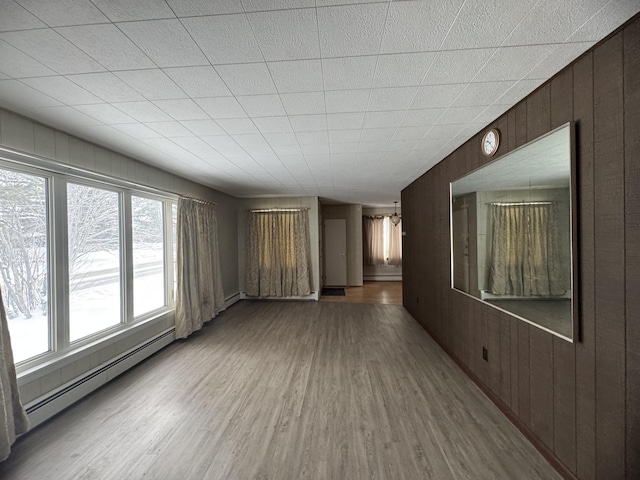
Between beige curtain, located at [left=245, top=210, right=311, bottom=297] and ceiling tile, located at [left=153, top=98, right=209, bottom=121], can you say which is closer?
ceiling tile, located at [left=153, top=98, right=209, bottom=121]

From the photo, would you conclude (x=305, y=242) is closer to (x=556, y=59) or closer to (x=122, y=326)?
(x=122, y=326)

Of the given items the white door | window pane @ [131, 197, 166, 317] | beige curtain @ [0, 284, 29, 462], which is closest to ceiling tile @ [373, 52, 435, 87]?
beige curtain @ [0, 284, 29, 462]

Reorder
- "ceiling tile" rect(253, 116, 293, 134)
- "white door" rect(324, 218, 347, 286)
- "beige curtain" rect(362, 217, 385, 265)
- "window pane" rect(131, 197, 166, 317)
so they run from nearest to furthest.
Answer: "ceiling tile" rect(253, 116, 293, 134)
"window pane" rect(131, 197, 166, 317)
"white door" rect(324, 218, 347, 286)
"beige curtain" rect(362, 217, 385, 265)

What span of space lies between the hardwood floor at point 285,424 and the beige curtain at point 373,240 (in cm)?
549

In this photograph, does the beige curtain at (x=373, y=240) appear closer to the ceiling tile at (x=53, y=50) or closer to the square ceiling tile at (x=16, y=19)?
the ceiling tile at (x=53, y=50)

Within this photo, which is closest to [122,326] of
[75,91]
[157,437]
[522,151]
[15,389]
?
[15,389]

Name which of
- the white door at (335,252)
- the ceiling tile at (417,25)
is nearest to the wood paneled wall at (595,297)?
the ceiling tile at (417,25)

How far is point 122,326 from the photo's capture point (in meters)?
3.03

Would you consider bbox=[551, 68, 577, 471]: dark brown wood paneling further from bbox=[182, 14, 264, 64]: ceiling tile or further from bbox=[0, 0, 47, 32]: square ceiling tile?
bbox=[0, 0, 47, 32]: square ceiling tile

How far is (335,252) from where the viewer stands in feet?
26.8

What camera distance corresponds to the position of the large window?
2049 mm

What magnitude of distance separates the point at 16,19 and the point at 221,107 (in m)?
0.97

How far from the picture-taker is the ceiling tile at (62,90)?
155cm

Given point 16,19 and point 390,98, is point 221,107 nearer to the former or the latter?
point 16,19
